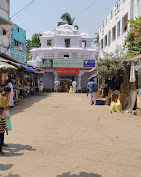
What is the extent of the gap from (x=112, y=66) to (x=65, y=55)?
2200cm

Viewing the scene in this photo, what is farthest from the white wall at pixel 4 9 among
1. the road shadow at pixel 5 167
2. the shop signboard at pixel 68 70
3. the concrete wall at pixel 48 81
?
the concrete wall at pixel 48 81

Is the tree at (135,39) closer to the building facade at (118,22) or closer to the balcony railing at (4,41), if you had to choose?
the building facade at (118,22)

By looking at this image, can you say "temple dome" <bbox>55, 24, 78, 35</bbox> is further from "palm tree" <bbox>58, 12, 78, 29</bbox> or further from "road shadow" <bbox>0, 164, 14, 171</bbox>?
"road shadow" <bbox>0, 164, 14, 171</bbox>

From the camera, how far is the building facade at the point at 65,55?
2852 centimetres

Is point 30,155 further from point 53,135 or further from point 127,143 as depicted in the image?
point 127,143

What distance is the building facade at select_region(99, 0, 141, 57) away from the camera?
15.5 meters

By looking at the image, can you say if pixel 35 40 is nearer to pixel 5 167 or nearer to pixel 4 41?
pixel 4 41

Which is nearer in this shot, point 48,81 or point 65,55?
point 48,81

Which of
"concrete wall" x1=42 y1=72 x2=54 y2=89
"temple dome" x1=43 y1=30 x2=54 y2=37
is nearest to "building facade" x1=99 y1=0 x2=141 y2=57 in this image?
"concrete wall" x1=42 y1=72 x2=54 y2=89

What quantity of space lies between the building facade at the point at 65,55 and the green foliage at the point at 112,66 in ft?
51.0

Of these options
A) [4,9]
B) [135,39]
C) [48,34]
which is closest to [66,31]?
[48,34]

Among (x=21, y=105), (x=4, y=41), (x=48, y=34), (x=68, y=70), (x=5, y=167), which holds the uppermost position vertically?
(x=48, y=34)

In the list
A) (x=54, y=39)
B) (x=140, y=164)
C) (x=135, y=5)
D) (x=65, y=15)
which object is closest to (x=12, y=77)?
(x=135, y=5)

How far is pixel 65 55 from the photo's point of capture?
110ft
